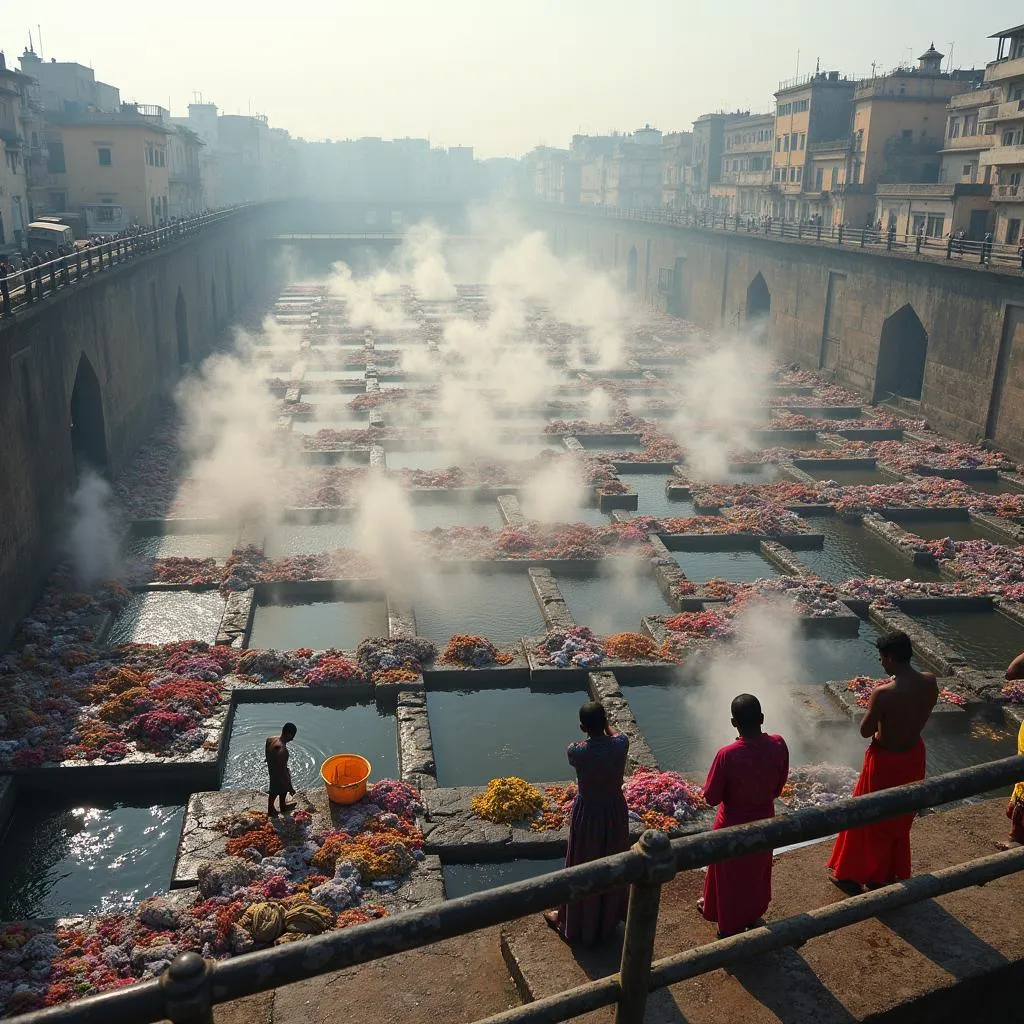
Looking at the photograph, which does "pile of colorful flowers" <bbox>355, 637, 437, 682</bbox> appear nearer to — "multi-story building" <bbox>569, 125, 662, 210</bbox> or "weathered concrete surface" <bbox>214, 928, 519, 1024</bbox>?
"weathered concrete surface" <bbox>214, 928, 519, 1024</bbox>

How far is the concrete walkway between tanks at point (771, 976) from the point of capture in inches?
166

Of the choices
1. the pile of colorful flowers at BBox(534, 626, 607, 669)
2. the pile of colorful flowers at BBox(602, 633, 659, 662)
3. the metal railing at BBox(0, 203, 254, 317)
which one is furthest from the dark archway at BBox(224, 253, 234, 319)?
the pile of colorful flowers at BBox(602, 633, 659, 662)

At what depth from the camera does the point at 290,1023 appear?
4816 mm

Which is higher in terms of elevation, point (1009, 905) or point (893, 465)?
point (1009, 905)

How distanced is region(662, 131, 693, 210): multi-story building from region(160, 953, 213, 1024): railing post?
9520cm

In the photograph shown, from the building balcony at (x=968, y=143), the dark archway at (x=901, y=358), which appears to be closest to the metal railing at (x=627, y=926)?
the dark archway at (x=901, y=358)

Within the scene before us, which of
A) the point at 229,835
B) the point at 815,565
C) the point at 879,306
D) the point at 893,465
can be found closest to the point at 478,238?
the point at 879,306

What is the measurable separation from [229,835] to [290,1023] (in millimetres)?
6537

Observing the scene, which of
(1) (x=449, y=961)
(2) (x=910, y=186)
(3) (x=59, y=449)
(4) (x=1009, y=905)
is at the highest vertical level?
(2) (x=910, y=186)

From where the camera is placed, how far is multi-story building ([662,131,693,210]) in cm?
9375

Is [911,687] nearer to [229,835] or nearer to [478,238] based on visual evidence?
[229,835]

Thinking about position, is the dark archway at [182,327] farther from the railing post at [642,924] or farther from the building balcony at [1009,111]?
the railing post at [642,924]

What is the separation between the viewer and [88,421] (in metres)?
24.2

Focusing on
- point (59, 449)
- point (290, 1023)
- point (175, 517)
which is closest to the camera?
point (290, 1023)
